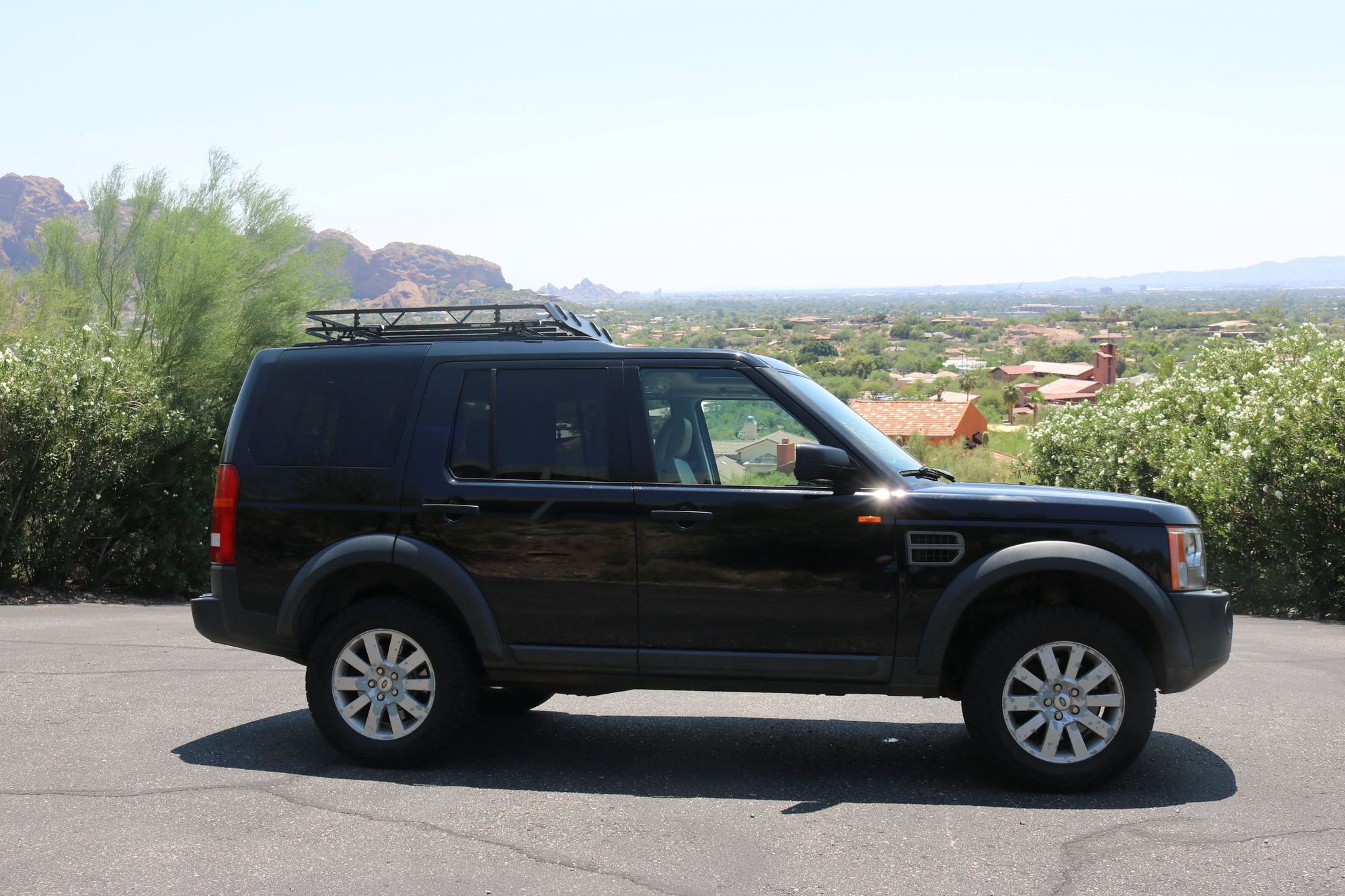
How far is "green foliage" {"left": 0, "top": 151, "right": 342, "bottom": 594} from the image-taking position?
14711 millimetres

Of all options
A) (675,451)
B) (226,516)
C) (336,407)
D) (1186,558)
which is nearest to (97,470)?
(226,516)

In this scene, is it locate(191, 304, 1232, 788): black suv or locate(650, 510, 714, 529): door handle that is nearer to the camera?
locate(191, 304, 1232, 788): black suv

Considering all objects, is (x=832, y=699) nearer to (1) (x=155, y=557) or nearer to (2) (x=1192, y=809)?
(2) (x=1192, y=809)

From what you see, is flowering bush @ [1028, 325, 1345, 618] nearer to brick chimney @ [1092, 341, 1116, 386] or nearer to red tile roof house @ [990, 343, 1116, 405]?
red tile roof house @ [990, 343, 1116, 405]

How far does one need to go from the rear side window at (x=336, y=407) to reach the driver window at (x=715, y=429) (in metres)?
1.25

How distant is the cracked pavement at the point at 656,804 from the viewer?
4.38 meters

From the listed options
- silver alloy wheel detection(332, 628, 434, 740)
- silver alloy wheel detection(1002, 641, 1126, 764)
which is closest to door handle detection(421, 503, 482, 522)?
silver alloy wheel detection(332, 628, 434, 740)

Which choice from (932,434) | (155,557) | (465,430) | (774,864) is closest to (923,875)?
(774,864)

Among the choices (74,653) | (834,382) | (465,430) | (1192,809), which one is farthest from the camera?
(834,382)

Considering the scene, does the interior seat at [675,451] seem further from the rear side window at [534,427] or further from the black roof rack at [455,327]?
the black roof rack at [455,327]

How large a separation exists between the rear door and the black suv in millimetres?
11

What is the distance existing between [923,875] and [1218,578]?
13496 mm

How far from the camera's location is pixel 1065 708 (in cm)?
535

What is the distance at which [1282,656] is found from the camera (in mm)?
9672
